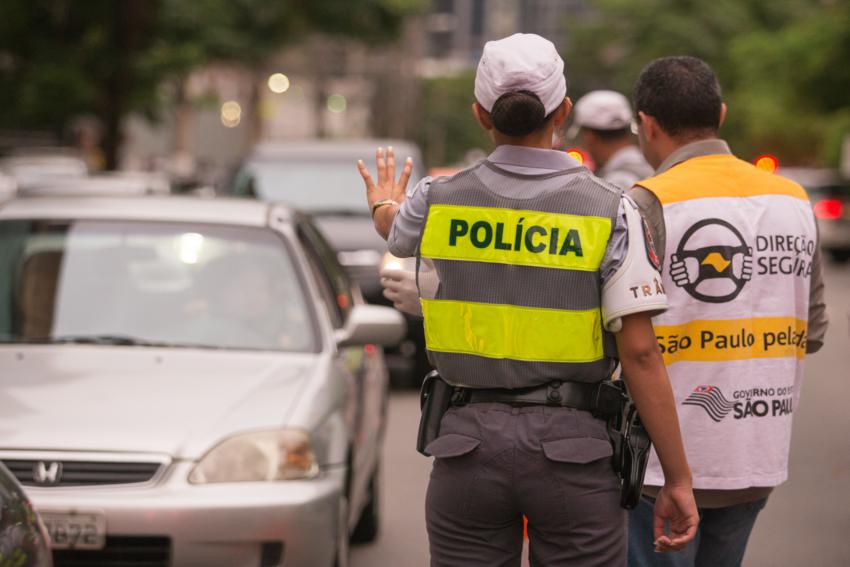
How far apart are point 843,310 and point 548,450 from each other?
20182mm

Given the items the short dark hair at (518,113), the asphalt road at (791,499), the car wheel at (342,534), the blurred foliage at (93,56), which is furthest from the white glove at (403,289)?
the blurred foliage at (93,56)

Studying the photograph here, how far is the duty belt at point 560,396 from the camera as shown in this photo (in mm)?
3398

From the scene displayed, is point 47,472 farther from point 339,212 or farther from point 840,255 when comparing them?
point 840,255

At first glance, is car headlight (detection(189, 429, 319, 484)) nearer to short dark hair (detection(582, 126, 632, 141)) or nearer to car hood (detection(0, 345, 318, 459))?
car hood (detection(0, 345, 318, 459))

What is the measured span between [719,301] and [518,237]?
28.1 inches

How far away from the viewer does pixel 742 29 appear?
67.3 metres

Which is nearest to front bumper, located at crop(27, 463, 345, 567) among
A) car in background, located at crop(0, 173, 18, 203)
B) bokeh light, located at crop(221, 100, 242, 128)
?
car in background, located at crop(0, 173, 18, 203)

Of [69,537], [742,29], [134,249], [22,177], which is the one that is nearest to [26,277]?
[134,249]

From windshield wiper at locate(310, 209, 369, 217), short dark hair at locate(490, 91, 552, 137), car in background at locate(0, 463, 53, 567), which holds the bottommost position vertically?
windshield wiper at locate(310, 209, 369, 217)

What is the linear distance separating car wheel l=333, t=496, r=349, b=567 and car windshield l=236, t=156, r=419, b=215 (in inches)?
329

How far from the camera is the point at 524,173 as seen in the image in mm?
3463

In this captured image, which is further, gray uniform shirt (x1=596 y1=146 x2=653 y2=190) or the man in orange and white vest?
gray uniform shirt (x1=596 y1=146 x2=653 y2=190)

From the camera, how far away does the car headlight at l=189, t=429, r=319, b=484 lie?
5.07 meters

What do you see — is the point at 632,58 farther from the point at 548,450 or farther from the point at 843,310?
the point at 548,450
